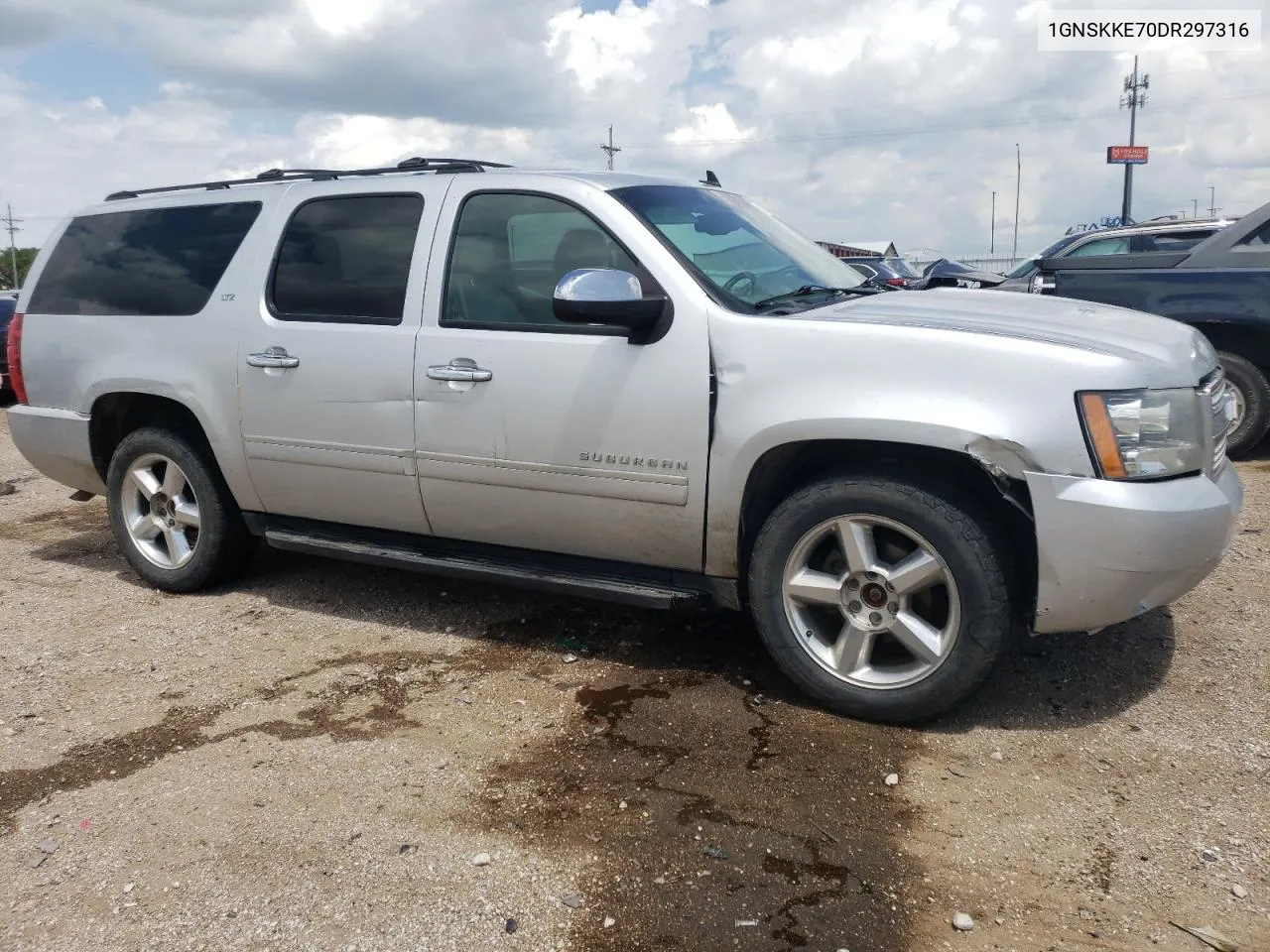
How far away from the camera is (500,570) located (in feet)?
13.9

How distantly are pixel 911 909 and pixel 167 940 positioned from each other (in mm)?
1801

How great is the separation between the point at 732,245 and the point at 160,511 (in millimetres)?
3097

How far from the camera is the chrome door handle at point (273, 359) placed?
4.51 meters

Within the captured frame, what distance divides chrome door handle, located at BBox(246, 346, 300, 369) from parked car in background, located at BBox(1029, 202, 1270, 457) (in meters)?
4.83

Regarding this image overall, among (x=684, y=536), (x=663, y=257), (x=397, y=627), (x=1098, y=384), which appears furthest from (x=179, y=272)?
(x=1098, y=384)

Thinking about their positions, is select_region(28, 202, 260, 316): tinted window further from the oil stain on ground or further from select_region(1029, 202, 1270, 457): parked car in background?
select_region(1029, 202, 1270, 457): parked car in background

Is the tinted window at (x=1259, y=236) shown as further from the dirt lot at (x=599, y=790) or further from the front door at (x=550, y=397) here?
the front door at (x=550, y=397)

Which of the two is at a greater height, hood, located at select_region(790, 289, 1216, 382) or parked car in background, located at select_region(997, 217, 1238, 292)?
parked car in background, located at select_region(997, 217, 1238, 292)

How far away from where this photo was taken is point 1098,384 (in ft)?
10.3

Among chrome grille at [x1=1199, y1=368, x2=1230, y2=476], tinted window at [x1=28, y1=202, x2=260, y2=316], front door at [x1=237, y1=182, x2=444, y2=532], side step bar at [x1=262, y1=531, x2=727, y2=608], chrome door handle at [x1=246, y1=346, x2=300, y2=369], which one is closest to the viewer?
chrome grille at [x1=1199, y1=368, x2=1230, y2=476]

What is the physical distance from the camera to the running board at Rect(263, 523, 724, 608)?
153 inches

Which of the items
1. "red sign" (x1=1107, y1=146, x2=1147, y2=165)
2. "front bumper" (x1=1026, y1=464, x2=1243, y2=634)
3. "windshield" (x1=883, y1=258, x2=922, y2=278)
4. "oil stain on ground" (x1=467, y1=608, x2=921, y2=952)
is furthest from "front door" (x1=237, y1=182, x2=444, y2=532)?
"red sign" (x1=1107, y1=146, x2=1147, y2=165)

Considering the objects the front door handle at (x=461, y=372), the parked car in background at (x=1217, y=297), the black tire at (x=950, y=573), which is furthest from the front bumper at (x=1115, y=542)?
the parked car in background at (x=1217, y=297)

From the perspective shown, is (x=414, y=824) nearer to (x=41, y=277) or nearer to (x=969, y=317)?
A: (x=969, y=317)
